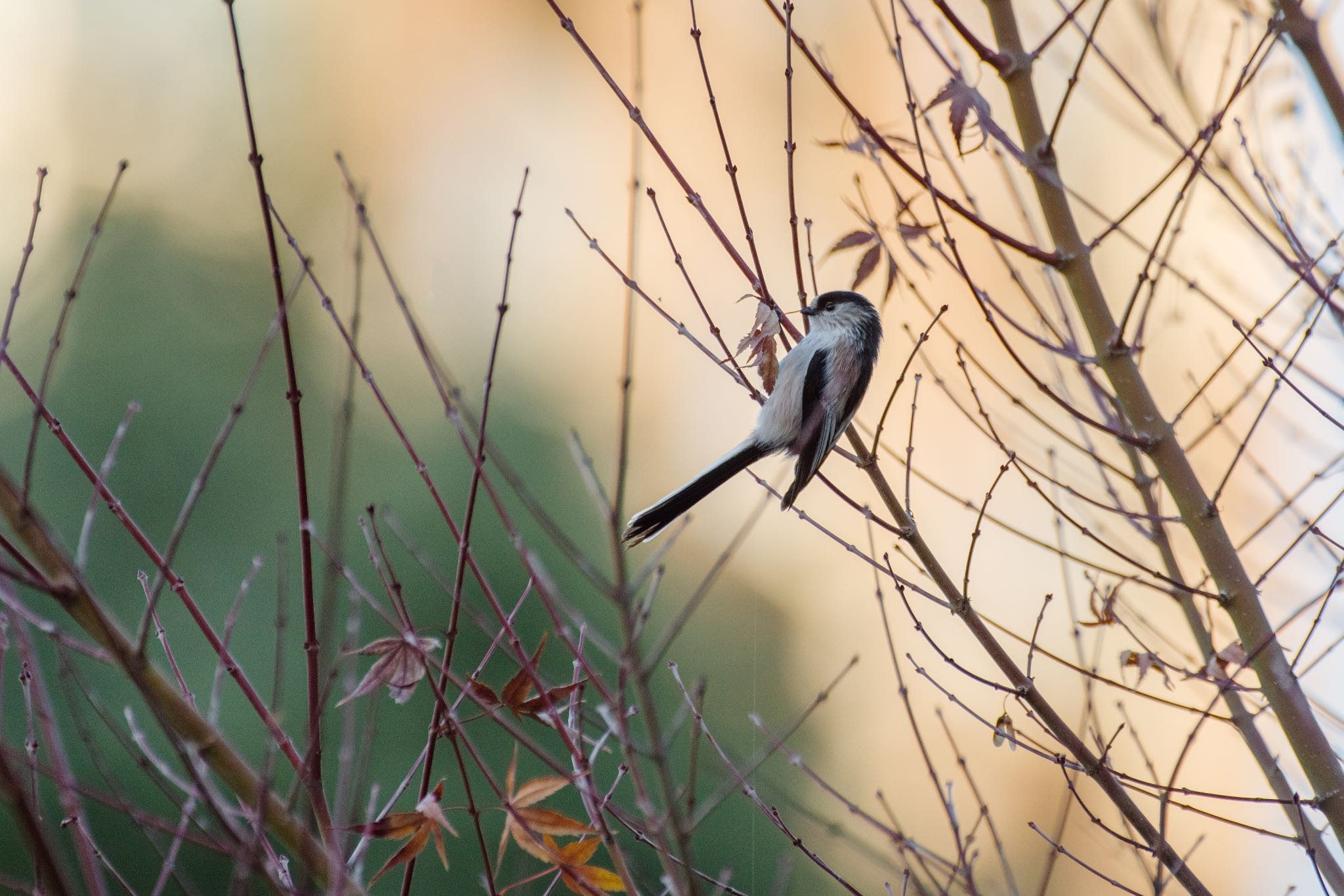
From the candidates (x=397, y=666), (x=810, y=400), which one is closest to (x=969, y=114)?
(x=397, y=666)

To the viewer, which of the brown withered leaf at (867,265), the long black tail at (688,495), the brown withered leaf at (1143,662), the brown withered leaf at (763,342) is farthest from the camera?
the long black tail at (688,495)

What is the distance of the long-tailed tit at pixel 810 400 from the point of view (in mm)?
3703

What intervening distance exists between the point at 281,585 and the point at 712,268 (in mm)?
7603

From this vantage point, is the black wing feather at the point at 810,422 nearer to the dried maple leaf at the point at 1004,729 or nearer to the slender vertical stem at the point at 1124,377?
the dried maple leaf at the point at 1004,729

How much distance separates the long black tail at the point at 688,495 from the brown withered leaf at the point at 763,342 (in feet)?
2.72

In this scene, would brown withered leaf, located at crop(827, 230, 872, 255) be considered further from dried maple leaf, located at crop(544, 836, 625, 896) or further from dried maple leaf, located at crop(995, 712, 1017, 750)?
dried maple leaf, located at crop(544, 836, 625, 896)

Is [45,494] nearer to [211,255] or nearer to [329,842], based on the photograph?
[211,255]

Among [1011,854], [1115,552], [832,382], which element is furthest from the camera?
[1011,854]

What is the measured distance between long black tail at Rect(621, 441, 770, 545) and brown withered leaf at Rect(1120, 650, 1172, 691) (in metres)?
1.48

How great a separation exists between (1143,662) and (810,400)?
1770mm

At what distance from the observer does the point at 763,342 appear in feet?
9.41

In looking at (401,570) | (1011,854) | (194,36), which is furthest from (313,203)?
(1011,854)

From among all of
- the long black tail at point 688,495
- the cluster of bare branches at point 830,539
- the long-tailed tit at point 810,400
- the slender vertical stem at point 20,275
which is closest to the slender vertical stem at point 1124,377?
the cluster of bare branches at point 830,539

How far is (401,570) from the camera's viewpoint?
25.5 ft
